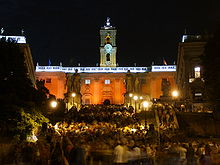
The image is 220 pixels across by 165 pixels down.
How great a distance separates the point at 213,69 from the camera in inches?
1513

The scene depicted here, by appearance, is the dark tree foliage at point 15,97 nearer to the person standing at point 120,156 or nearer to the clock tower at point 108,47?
the person standing at point 120,156

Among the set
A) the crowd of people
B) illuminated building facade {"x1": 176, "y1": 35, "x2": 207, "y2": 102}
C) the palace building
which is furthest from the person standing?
the palace building

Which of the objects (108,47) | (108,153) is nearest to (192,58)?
(108,47)

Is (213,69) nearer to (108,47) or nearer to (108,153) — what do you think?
(108,153)

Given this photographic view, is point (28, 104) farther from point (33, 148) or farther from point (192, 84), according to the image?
point (192, 84)

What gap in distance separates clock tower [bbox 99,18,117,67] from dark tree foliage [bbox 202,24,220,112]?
6100 centimetres

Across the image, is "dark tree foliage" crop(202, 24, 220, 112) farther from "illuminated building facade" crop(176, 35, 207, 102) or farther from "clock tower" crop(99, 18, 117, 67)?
"clock tower" crop(99, 18, 117, 67)

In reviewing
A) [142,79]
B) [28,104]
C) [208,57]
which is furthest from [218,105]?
[142,79]

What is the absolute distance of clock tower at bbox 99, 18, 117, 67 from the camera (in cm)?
10181

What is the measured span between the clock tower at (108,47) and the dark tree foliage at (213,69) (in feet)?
200

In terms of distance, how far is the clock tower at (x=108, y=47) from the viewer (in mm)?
101812

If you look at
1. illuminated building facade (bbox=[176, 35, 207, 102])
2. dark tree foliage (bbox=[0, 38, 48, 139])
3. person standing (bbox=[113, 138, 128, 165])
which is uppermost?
illuminated building facade (bbox=[176, 35, 207, 102])

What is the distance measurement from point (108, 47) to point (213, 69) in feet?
214

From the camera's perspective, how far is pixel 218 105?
126 feet
